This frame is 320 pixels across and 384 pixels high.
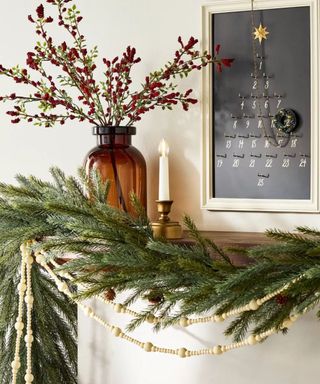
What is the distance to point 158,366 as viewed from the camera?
53.7 inches

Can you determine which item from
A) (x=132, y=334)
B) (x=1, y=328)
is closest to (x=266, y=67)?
(x=132, y=334)

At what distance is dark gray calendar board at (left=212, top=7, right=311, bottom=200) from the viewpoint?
1.38 meters

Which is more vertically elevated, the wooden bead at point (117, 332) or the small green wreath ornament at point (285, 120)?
the small green wreath ornament at point (285, 120)

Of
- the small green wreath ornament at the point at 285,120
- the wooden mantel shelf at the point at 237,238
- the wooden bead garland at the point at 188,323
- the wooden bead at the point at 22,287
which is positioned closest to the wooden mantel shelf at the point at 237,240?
the wooden mantel shelf at the point at 237,238

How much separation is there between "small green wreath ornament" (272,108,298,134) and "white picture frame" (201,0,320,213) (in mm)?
35

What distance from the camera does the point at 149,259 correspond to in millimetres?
1146

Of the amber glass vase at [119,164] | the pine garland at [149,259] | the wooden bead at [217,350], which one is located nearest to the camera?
the pine garland at [149,259]

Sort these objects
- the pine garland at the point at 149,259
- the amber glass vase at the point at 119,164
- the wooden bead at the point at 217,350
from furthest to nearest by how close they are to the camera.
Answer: the amber glass vase at the point at 119,164 → the wooden bead at the point at 217,350 → the pine garland at the point at 149,259

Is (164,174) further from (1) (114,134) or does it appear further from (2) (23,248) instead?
(2) (23,248)

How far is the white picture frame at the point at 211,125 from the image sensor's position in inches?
53.9

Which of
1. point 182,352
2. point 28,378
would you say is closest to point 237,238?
point 182,352

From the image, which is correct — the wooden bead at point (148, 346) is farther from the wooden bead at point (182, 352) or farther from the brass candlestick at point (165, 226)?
the brass candlestick at point (165, 226)

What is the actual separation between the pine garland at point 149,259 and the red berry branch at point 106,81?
17 cm

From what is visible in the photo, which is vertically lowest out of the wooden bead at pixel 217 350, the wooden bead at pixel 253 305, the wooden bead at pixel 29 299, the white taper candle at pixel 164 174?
the wooden bead at pixel 217 350
